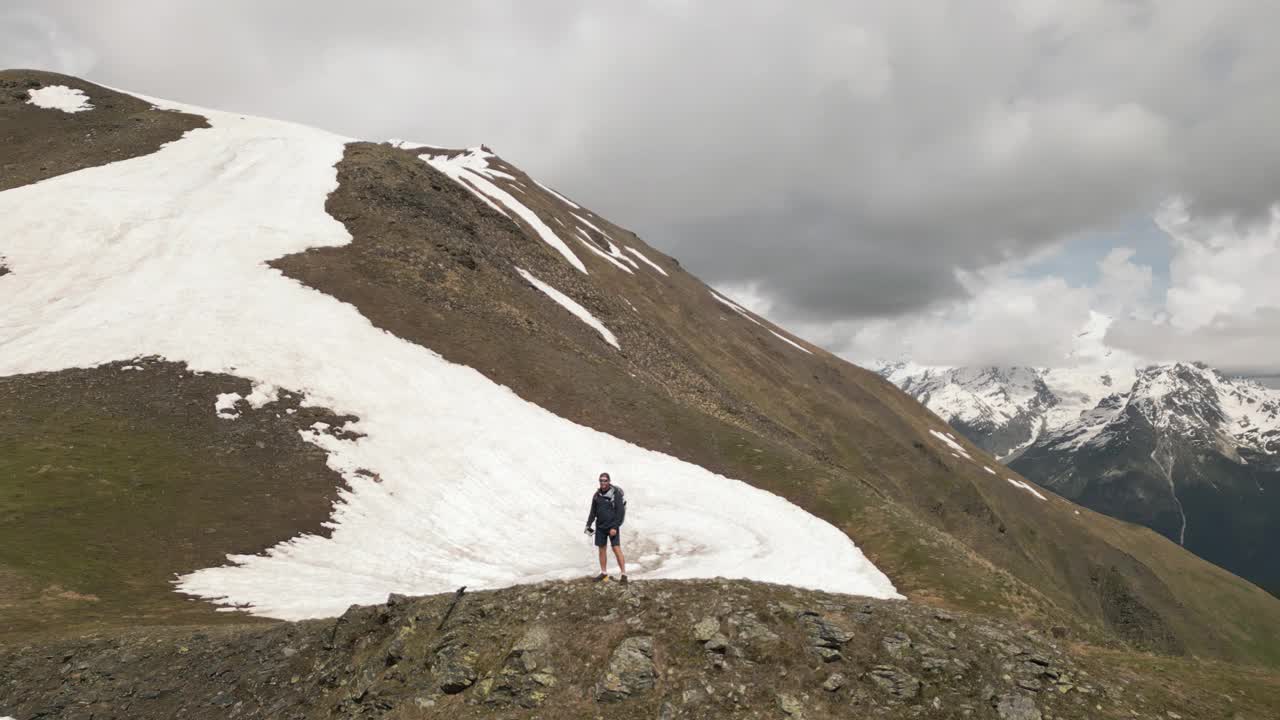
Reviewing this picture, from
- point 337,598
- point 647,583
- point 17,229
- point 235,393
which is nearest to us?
point 647,583

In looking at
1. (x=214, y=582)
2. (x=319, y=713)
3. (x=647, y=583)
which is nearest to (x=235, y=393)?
(x=214, y=582)

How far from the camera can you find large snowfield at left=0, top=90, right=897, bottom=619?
25078 mm

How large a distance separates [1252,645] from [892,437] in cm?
11175

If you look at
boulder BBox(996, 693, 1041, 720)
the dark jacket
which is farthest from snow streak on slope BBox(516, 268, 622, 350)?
boulder BBox(996, 693, 1041, 720)

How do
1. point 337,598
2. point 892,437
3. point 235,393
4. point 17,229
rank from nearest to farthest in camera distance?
point 337,598 < point 235,393 < point 17,229 < point 892,437

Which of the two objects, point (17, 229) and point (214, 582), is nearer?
point (214, 582)

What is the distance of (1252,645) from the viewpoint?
456ft

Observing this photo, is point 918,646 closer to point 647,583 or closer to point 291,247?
point 647,583

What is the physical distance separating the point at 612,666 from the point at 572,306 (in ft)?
160

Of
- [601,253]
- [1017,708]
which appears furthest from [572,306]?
[1017,708]

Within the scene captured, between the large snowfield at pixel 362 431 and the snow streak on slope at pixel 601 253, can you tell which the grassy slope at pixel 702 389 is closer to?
the snow streak on slope at pixel 601 253

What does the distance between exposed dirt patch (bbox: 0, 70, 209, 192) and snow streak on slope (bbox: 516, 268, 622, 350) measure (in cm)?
3977

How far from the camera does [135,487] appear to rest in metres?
24.9

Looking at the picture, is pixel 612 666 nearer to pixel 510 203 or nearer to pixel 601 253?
pixel 510 203
